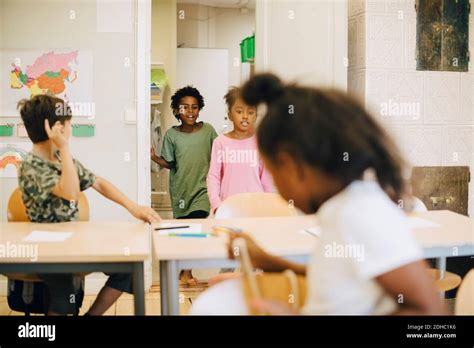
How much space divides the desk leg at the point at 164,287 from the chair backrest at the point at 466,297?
68 cm

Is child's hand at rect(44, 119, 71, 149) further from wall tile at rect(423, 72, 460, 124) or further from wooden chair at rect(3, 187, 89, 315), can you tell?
wall tile at rect(423, 72, 460, 124)

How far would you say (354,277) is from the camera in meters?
1.11

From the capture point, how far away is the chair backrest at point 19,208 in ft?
6.11

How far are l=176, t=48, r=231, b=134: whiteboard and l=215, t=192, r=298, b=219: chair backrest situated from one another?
289mm

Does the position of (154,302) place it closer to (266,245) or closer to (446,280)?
(266,245)

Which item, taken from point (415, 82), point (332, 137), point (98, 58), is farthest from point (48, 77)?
point (332, 137)

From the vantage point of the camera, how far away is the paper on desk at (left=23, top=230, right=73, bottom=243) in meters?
1.59

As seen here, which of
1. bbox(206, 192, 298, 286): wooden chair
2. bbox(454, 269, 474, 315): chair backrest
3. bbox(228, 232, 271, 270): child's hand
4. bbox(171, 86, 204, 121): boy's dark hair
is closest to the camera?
bbox(454, 269, 474, 315): chair backrest

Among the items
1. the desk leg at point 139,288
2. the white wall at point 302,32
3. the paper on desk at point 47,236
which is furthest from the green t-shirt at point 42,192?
the white wall at point 302,32

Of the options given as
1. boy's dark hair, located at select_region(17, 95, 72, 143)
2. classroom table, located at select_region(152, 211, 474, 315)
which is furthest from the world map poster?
classroom table, located at select_region(152, 211, 474, 315)

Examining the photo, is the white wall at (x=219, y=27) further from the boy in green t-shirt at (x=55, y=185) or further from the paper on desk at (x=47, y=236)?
the paper on desk at (x=47, y=236)
